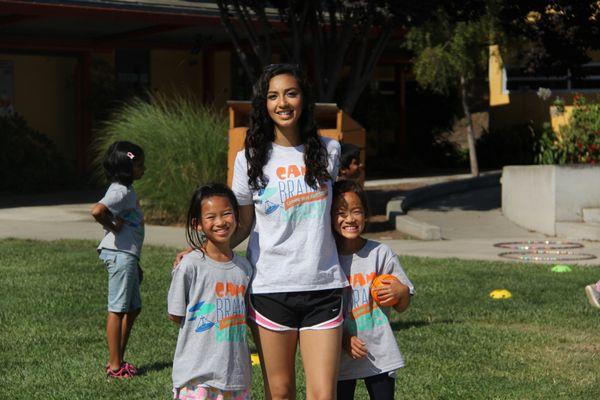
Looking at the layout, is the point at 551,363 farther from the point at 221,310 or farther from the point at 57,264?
the point at 57,264

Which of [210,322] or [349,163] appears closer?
[210,322]

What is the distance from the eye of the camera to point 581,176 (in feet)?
51.2

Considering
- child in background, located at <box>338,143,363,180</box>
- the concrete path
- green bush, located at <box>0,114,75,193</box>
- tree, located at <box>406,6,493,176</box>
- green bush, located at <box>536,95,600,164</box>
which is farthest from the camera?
tree, located at <box>406,6,493,176</box>

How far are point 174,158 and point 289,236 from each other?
12369 mm

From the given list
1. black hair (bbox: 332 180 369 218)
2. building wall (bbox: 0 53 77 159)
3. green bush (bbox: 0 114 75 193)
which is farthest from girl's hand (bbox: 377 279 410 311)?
building wall (bbox: 0 53 77 159)

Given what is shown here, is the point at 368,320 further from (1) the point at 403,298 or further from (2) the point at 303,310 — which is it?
(2) the point at 303,310

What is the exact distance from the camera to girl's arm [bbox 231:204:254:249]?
504 centimetres

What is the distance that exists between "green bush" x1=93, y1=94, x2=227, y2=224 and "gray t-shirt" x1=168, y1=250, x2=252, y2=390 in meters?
12.0

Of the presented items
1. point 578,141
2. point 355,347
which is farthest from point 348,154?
point 578,141

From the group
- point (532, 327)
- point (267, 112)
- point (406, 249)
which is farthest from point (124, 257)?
point (406, 249)

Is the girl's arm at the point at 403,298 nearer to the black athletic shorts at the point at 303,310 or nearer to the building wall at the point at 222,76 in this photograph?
the black athletic shorts at the point at 303,310

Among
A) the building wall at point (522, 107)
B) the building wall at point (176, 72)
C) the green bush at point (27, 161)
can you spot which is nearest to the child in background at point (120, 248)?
the green bush at point (27, 161)

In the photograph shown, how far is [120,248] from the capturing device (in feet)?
23.4

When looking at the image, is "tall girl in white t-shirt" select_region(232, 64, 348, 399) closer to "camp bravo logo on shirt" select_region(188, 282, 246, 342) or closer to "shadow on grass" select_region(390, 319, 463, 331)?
"camp bravo logo on shirt" select_region(188, 282, 246, 342)
